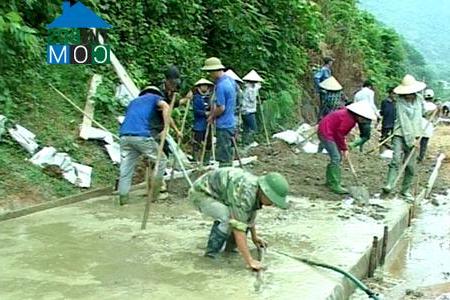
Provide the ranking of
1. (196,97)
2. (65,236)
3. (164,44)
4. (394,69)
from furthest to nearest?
(394,69), (164,44), (196,97), (65,236)

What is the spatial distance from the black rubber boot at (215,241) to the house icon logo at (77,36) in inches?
197

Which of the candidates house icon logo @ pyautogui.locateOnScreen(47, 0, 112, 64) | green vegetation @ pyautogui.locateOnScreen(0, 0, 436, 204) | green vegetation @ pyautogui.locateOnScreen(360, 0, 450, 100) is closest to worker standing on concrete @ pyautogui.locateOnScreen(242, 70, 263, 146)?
green vegetation @ pyautogui.locateOnScreen(0, 0, 436, 204)

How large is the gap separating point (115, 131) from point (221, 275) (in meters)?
5.39

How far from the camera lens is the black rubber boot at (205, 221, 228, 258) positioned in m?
6.52

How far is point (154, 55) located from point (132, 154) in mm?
4932

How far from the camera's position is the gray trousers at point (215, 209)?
6359 millimetres

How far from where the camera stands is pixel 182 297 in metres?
5.68

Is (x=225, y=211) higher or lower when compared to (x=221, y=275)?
higher

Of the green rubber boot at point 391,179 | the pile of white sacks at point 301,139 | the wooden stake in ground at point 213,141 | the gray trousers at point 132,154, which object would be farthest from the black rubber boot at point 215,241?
the pile of white sacks at point 301,139

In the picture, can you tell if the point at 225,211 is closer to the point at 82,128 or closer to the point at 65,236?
the point at 65,236

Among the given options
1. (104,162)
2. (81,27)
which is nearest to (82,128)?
(104,162)

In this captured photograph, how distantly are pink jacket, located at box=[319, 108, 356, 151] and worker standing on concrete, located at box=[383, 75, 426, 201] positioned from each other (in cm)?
69

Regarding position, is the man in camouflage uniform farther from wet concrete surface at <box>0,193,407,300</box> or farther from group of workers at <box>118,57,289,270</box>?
wet concrete surface at <box>0,193,407,300</box>

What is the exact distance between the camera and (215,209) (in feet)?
21.0
